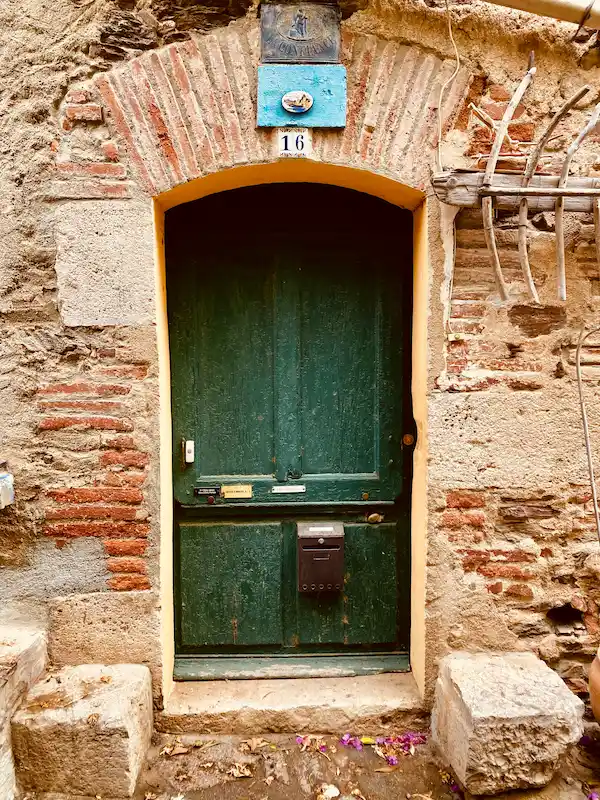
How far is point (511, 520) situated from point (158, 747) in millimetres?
1752

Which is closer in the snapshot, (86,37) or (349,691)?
(86,37)

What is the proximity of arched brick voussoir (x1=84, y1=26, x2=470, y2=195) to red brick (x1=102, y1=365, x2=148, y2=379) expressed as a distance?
2.33 ft

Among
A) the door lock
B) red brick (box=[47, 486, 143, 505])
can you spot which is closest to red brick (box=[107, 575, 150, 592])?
red brick (box=[47, 486, 143, 505])

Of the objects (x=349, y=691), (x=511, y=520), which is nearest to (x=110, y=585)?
(x=349, y=691)

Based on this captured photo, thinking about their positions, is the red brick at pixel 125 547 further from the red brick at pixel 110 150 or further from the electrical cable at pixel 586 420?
the electrical cable at pixel 586 420

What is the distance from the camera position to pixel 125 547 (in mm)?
2150

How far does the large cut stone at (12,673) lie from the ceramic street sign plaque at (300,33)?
97.2 inches

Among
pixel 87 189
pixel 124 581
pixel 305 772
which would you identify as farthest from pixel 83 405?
pixel 305 772

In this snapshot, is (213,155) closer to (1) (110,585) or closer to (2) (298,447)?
(2) (298,447)

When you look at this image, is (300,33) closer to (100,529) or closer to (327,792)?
(100,529)

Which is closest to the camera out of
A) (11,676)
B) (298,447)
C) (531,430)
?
(11,676)

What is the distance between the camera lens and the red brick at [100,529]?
2.14 m

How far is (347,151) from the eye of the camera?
2.07 meters

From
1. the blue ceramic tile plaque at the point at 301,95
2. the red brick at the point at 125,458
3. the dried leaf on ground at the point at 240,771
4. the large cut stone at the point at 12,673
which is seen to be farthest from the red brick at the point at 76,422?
the dried leaf on ground at the point at 240,771
